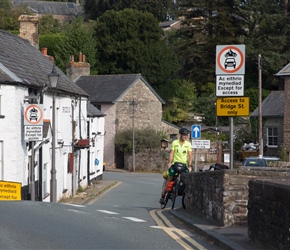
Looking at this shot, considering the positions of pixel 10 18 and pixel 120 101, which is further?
pixel 10 18

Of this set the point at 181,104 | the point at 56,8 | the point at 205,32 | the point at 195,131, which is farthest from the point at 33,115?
the point at 56,8

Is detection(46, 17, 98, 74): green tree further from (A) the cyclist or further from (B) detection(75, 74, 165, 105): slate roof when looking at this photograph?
(A) the cyclist

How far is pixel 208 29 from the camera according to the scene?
71.9 m

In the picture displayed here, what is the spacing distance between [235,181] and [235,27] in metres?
59.6

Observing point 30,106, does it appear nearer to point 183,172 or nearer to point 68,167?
point 183,172

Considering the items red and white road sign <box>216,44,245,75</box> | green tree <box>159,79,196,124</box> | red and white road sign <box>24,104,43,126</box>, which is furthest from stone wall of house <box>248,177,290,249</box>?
green tree <box>159,79,196,124</box>

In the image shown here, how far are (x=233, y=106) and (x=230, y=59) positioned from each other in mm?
866

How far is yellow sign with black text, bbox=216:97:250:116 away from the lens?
1251 cm

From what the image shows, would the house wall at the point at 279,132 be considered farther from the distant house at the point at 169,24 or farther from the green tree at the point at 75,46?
the distant house at the point at 169,24

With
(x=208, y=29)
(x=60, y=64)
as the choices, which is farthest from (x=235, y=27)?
(x=60, y=64)

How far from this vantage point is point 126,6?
87.2m

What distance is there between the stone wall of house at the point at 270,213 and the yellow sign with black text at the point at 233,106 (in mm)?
1742

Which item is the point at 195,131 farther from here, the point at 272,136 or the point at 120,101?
the point at 120,101

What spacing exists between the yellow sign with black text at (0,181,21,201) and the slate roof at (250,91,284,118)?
36316 millimetres
